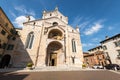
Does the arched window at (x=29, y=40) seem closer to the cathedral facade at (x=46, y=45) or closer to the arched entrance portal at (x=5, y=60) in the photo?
the cathedral facade at (x=46, y=45)

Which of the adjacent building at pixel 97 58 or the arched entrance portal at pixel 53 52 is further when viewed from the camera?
the adjacent building at pixel 97 58

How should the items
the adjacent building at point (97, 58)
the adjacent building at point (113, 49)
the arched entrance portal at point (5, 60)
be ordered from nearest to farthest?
the arched entrance portal at point (5, 60), the adjacent building at point (113, 49), the adjacent building at point (97, 58)

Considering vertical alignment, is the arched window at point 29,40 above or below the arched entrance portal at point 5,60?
above

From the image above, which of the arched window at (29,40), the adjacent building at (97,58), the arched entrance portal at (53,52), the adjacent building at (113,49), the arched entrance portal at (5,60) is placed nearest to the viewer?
the arched entrance portal at (5,60)

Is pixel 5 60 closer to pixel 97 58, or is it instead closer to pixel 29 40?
pixel 29 40

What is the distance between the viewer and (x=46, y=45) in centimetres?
2219

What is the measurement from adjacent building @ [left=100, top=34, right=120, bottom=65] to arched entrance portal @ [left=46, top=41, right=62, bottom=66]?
19.0m

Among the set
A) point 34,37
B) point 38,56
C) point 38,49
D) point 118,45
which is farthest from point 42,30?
point 118,45

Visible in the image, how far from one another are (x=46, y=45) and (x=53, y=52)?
3.78 metres

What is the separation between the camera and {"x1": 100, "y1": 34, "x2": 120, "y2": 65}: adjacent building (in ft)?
84.8

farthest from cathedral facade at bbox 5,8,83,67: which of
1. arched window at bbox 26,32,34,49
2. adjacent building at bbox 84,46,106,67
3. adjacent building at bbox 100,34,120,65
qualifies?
adjacent building at bbox 84,46,106,67

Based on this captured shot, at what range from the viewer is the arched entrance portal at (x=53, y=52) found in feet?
77.4

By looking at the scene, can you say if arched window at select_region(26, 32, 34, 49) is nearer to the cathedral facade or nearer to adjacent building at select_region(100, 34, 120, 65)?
the cathedral facade

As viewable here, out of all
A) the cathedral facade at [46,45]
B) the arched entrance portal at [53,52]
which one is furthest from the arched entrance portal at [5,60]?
the arched entrance portal at [53,52]
